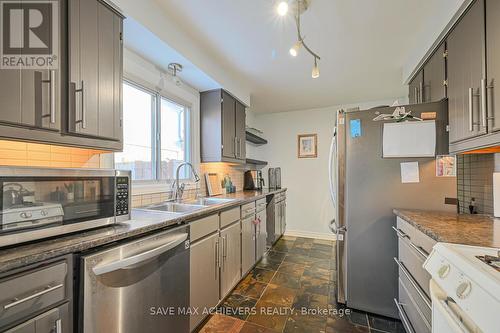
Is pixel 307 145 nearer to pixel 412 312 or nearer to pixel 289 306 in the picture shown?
pixel 289 306

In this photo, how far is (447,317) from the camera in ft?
2.51

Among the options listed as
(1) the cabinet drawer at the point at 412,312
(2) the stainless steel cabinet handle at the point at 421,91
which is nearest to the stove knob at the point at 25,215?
(1) the cabinet drawer at the point at 412,312

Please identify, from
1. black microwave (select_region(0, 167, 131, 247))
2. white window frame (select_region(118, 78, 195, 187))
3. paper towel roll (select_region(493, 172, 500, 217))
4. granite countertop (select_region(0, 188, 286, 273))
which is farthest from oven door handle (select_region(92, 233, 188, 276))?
paper towel roll (select_region(493, 172, 500, 217))

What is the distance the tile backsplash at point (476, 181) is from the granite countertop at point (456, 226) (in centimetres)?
17

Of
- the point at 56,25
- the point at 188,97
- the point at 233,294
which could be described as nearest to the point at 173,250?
the point at 233,294

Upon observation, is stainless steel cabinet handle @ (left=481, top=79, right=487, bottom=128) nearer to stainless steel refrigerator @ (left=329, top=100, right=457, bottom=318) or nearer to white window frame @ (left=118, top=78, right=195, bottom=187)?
stainless steel refrigerator @ (left=329, top=100, right=457, bottom=318)

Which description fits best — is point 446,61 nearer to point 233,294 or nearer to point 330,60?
point 330,60

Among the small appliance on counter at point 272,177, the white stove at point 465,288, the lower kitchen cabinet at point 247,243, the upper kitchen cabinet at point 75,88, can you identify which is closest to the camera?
the white stove at point 465,288

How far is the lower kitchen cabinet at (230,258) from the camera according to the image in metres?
1.95

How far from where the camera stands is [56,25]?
1060mm

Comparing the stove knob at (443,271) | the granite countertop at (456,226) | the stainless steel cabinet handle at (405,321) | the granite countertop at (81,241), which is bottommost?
the stainless steel cabinet handle at (405,321)

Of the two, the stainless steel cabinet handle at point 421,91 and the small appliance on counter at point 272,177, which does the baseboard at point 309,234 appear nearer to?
the small appliance on counter at point 272,177

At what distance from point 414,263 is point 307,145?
305 centimetres

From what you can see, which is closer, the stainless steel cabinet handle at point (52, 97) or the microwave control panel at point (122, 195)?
the stainless steel cabinet handle at point (52, 97)
